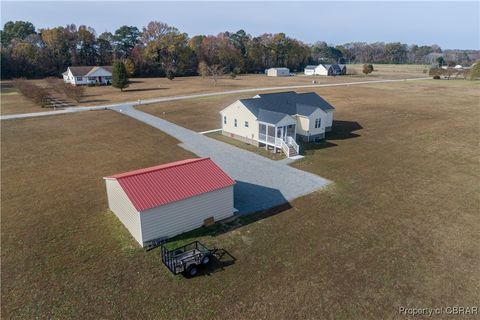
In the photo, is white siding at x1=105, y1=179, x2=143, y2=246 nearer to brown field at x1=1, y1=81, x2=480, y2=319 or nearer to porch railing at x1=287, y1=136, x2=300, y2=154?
brown field at x1=1, y1=81, x2=480, y2=319

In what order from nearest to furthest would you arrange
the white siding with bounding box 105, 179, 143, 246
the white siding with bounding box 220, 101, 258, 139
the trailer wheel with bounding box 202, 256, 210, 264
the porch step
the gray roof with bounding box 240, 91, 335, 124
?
the trailer wheel with bounding box 202, 256, 210, 264
the white siding with bounding box 105, 179, 143, 246
the porch step
the gray roof with bounding box 240, 91, 335, 124
the white siding with bounding box 220, 101, 258, 139

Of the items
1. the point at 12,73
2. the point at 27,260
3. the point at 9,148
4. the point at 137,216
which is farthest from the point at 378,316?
the point at 12,73

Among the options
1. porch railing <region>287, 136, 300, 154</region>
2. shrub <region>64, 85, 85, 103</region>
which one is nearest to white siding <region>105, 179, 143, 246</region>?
porch railing <region>287, 136, 300, 154</region>

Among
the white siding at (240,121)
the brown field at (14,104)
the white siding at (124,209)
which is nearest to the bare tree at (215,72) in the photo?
the brown field at (14,104)

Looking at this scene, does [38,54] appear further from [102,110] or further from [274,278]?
[274,278]

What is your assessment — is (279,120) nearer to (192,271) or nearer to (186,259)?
(186,259)

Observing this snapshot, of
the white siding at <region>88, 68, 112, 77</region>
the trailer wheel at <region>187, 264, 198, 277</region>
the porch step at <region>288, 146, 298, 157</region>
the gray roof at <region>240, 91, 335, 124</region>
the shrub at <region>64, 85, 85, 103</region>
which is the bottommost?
the trailer wheel at <region>187, 264, 198, 277</region>

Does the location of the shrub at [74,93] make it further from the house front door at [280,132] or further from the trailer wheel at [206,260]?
the trailer wheel at [206,260]
